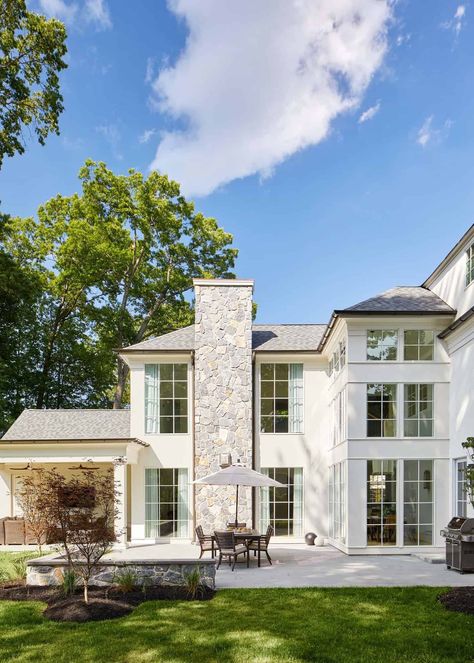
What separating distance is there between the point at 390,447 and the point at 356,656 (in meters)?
8.45

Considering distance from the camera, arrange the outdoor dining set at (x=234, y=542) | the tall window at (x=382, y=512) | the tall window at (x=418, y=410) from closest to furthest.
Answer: the outdoor dining set at (x=234, y=542) → the tall window at (x=382, y=512) → the tall window at (x=418, y=410)

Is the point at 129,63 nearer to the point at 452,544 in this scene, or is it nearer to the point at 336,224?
the point at 336,224

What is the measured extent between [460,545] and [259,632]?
587 centimetres

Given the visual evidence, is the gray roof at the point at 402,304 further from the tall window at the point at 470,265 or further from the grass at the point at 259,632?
the grass at the point at 259,632

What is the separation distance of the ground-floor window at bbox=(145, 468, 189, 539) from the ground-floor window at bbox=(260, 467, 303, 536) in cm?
254

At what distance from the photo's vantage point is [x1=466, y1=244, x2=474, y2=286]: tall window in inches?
542

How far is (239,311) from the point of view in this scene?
18.0 m

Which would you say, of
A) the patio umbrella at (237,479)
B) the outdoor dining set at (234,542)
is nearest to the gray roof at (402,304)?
the patio umbrella at (237,479)

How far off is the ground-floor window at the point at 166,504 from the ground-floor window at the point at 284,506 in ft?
8.34

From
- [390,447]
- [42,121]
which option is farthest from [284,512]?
[42,121]

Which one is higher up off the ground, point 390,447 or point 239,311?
point 239,311

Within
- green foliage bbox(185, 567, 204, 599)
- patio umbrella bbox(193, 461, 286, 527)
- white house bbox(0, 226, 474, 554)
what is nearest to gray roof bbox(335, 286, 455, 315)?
white house bbox(0, 226, 474, 554)

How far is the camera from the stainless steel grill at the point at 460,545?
11.1 m

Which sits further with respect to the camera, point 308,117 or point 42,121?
point 308,117
